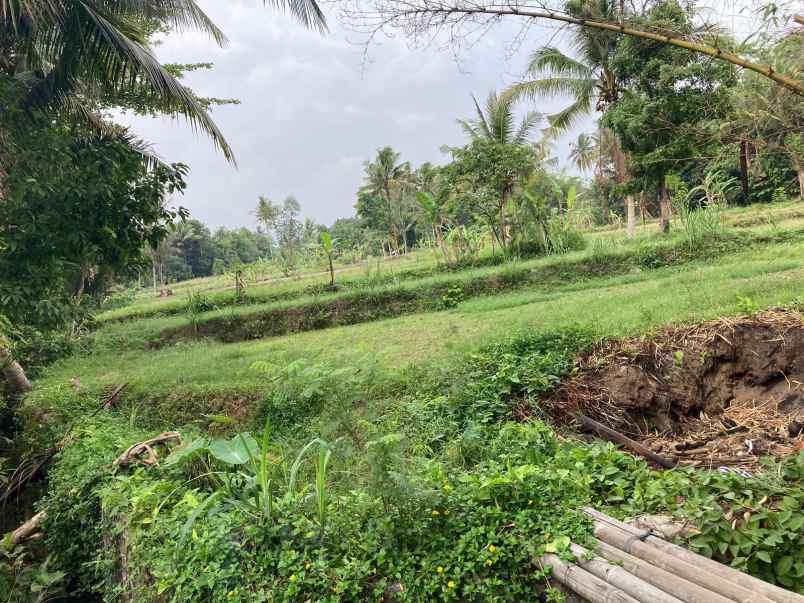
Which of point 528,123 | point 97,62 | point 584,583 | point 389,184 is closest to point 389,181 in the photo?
point 389,184

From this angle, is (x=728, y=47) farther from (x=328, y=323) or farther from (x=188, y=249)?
(x=188, y=249)

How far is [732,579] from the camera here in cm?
174

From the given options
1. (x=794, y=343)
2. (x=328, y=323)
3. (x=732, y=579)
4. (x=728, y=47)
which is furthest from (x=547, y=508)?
(x=328, y=323)

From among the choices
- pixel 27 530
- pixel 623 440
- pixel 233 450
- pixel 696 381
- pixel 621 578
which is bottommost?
pixel 27 530

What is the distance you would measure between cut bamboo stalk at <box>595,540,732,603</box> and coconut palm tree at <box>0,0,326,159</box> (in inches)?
269

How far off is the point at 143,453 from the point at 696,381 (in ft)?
15.2

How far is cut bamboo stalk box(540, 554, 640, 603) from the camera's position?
5.94 ft

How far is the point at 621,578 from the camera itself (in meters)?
1.87

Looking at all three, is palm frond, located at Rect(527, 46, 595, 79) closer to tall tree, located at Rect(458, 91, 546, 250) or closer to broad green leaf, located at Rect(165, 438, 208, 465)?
tall tree, located at Rect(458, 91, 546, 250)

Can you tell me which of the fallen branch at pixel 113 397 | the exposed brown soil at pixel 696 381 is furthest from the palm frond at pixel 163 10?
the exposed brown soil at pixel 696 381

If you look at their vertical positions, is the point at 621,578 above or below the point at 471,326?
below

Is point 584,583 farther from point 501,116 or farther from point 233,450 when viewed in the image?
point 501,116

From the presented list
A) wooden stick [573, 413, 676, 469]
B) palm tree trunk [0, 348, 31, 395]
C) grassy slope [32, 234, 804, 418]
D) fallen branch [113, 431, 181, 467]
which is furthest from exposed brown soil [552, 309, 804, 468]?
palm tree trunk [0, 348, 31, 395]

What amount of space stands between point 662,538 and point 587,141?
41.6 metres
